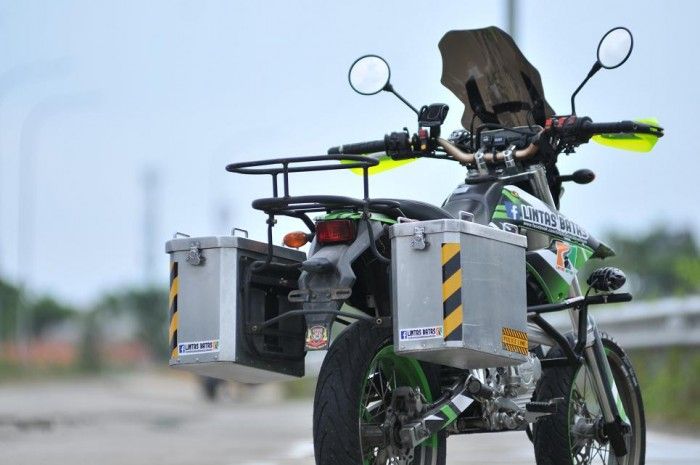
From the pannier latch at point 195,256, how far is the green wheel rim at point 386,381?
2.97ft

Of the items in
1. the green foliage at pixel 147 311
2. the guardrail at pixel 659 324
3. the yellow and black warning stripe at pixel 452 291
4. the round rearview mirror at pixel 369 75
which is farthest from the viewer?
the green foliage at pixel 147 311

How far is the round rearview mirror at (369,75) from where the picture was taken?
852 centimetres

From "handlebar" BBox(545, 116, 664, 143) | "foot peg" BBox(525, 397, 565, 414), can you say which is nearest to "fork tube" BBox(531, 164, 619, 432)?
"handlebar" BBox(545, 116, 664, 143)

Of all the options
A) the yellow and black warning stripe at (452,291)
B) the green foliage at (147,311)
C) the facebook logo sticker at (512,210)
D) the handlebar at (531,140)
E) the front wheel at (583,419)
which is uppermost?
the green foliage at (147,311)

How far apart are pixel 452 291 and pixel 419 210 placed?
1.74ft

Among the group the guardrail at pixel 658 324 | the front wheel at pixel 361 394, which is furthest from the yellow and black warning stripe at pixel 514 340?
the guardrail at pixel 658 324

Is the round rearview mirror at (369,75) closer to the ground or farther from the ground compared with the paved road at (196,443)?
farther from the ground

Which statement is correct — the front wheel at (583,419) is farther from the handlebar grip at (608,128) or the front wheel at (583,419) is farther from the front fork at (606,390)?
the handlebar grip at (608,128)

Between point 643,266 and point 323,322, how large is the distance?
284ft

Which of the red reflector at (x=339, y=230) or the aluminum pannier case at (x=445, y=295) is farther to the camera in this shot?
the red reflector at (x=339, y=230)

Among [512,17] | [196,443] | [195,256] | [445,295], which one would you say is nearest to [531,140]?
[445,295]

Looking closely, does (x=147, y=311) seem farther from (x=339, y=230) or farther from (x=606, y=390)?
(x=339, y=230)

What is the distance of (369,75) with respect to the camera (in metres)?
8.56

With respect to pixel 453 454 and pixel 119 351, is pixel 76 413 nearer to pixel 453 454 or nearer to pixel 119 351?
pixel 453 454
